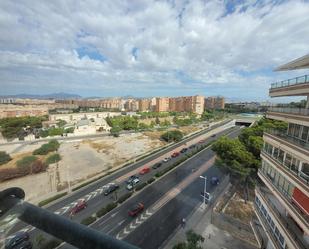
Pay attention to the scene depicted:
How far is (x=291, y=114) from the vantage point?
33.0ft

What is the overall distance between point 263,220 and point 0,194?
15.4 metres

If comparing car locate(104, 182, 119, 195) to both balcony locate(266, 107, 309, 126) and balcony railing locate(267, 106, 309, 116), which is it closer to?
balcony locate(266, 107, 309, 126)

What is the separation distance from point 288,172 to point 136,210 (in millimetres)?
14083

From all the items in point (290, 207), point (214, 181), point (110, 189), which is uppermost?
point (290, 207)

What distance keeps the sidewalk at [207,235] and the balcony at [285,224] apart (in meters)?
5.14

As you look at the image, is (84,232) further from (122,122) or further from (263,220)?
(122,122)

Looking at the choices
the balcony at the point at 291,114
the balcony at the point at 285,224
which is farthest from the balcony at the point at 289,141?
the balcony at the point at 285,224

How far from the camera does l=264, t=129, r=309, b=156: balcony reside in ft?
29.0

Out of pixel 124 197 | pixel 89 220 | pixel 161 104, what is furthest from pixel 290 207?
pixel 161 104

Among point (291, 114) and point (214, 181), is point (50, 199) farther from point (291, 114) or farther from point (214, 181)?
point (291, 114)

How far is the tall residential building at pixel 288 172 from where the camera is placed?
894cm

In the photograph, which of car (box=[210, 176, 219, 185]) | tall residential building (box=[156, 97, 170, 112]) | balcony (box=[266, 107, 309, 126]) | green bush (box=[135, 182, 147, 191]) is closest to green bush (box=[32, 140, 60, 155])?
green bush (box=[135, 182, 147, 191])

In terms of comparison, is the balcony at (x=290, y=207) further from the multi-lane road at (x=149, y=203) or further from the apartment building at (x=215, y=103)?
the apartment building at (x=215, y=103)

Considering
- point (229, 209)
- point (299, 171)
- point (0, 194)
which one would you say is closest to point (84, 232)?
point (0, 194)
